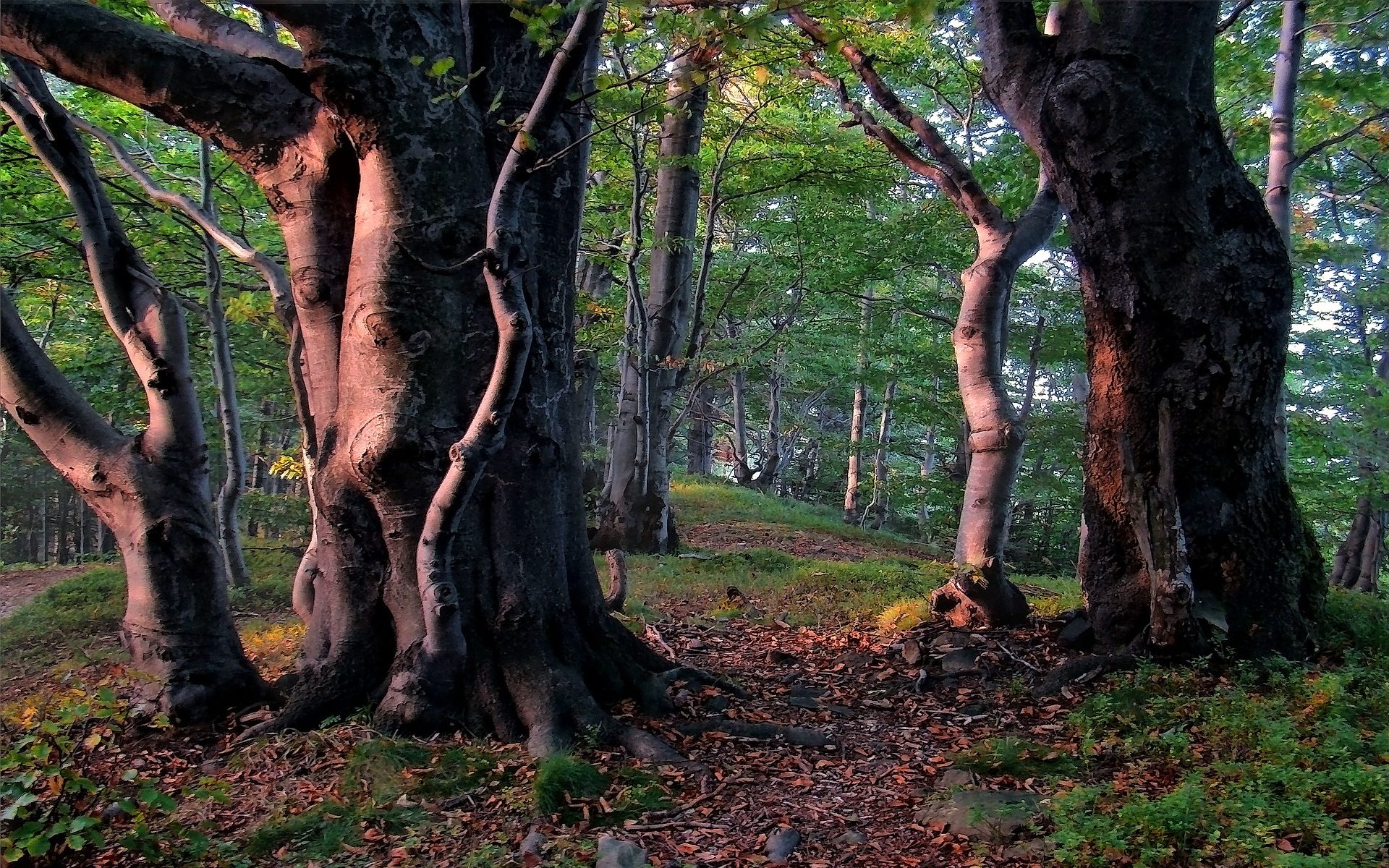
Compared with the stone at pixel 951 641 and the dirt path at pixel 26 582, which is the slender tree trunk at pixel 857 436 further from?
the dirt path at pixel 26 582

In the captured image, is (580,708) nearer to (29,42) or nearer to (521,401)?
(521,401)

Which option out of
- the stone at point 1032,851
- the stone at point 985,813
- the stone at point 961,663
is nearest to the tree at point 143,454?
the stone at point 985,813

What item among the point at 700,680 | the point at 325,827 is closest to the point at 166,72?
the point at 325,827

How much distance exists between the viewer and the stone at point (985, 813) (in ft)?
10.3

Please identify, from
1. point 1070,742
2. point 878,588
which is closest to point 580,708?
point 1070,742

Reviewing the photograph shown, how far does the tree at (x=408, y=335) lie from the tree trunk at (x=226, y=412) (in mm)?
4388

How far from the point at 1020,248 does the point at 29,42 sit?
6629 mm

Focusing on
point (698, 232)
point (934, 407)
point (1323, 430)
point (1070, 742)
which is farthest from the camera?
point (698, 232)

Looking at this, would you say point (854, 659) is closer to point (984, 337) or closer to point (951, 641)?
point (951, 641)

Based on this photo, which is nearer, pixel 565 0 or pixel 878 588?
pixel 565 0

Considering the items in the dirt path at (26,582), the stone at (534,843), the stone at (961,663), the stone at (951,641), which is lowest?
the dirt path at (26,582)

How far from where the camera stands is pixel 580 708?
4.26 metres

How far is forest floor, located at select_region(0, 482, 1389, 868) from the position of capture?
9.82 ft

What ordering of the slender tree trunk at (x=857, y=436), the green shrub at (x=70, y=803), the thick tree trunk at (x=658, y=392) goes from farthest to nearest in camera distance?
the slender tree trunk at (x=857, y=436)
the thick tree trunk at (x=658, y=392)
the green shrub at (x=70, y=803)
